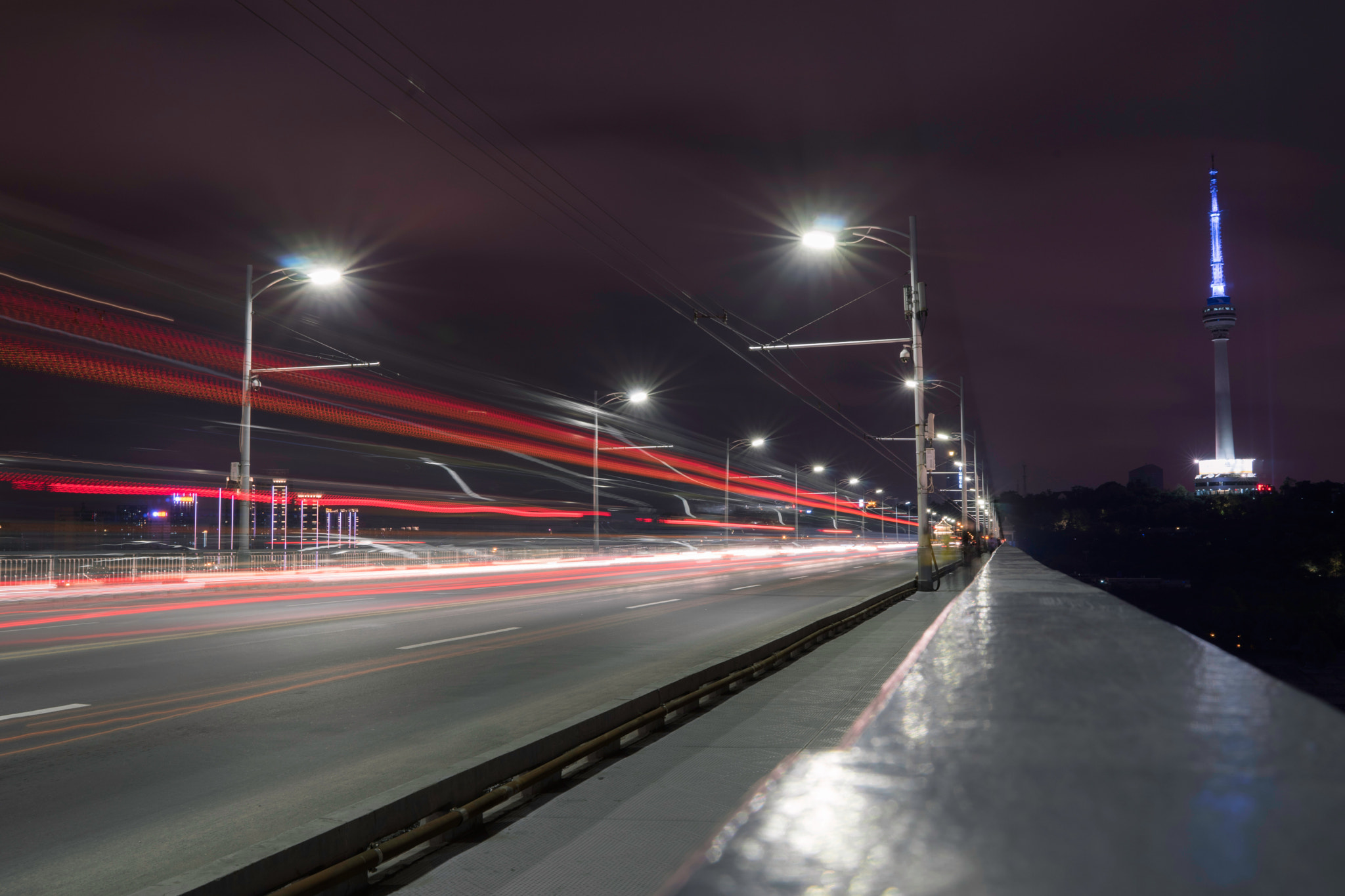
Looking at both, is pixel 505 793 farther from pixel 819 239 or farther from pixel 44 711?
pixel 819 239

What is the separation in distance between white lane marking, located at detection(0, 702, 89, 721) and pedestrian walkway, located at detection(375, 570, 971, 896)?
559cm

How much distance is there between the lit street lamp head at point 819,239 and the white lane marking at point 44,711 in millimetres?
15184

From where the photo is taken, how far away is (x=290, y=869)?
12.5 feet

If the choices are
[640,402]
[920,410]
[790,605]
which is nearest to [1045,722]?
[790,605]

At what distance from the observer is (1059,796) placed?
4910 mm

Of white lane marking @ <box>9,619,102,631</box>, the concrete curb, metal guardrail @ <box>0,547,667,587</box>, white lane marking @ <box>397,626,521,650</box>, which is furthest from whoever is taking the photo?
metal guardrail @ <box>0,547,667,587</box>

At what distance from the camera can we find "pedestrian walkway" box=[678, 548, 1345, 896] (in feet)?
12.5

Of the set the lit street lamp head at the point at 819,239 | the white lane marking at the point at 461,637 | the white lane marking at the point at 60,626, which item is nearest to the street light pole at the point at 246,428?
the white lane marking at the point at 60,626

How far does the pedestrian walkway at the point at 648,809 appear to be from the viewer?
164 inches

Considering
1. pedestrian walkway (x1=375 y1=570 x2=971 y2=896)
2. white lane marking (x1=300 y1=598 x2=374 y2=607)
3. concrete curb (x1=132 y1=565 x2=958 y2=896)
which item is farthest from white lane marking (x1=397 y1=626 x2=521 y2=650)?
white lane marking (x1=300 y1=598 x2=374 y2=607)

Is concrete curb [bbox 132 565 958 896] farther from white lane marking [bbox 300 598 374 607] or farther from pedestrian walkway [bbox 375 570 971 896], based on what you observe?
white lane marking [bbox 300 598 374 607]

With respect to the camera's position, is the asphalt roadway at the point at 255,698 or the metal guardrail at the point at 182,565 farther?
the metal guardrail at the point at 182,565

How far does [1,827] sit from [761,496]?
8846 cm

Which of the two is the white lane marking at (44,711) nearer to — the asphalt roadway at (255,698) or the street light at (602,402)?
the asphalt roadway at (255,698)
